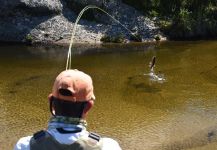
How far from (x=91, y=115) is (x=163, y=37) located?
36.0 ft

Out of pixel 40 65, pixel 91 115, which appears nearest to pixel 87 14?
pixel 40 65

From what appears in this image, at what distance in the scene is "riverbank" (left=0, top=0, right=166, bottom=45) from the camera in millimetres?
20031

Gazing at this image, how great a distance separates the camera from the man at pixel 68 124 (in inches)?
106

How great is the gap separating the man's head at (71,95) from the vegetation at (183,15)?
1950 cm

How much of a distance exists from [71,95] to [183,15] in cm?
1988

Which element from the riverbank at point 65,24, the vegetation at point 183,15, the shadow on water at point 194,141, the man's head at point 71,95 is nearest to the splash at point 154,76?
the shadow on water at point 194,141

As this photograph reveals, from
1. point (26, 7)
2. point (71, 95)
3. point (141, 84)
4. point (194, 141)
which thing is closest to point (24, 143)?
point (71, 95)

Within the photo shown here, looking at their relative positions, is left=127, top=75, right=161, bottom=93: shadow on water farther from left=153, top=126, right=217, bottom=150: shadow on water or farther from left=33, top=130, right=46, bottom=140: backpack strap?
left=33, top=130, right=46, bottom=140: backpack strap

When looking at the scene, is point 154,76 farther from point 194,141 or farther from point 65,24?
point 65,24

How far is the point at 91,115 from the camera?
11.5 m

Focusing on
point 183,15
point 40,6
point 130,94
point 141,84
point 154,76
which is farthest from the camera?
point 183,15

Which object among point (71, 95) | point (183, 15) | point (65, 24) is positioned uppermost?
point (71, 95)

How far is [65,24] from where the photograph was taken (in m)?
20.7

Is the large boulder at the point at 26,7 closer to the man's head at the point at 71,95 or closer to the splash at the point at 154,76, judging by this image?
the splash at the point at 154,76
